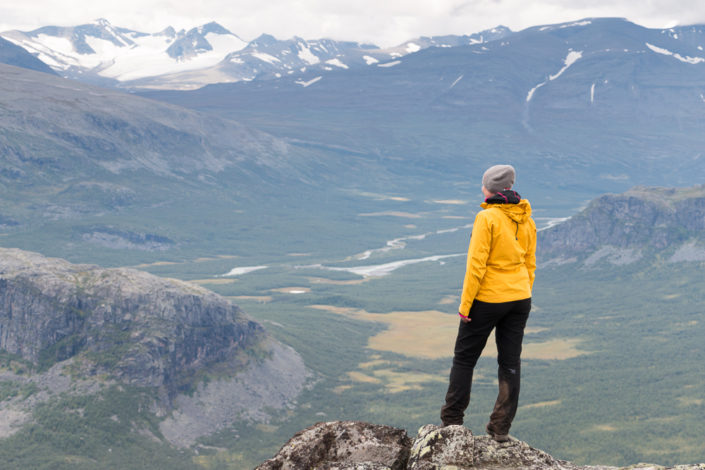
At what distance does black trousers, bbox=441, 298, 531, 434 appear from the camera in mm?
21109

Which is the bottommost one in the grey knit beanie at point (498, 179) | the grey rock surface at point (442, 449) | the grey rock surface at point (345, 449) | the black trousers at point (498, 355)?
the grey rock surface at point (345, 449)

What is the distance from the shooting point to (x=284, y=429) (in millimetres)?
144875

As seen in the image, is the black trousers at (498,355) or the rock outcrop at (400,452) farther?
the black trousers at (498,355)

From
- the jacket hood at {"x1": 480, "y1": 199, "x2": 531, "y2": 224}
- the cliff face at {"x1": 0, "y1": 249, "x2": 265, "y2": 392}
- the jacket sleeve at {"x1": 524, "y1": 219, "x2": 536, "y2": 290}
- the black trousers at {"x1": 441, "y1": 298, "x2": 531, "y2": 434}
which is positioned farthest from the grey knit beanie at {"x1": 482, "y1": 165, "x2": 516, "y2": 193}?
the cliff face at {"x1": 0, "y1": 249, "x2": 265, "y2": 392}

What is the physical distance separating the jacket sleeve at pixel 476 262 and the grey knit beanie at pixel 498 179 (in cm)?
114

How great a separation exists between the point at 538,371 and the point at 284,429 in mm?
66413

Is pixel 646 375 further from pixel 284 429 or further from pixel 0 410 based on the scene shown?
pixel 0 410

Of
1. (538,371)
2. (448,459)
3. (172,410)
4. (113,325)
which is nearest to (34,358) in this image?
(113,325)

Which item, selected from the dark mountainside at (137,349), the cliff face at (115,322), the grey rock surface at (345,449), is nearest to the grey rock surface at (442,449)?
the grey rock surface at (345,449)

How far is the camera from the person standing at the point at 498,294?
2084 cm

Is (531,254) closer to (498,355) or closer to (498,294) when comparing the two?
(498,294)

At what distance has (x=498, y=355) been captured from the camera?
21.6m

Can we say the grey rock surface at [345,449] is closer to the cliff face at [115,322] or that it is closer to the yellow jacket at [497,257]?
the yellow jacket at [497,257]

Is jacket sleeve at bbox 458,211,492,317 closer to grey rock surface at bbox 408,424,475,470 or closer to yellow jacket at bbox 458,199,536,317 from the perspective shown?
yellow jacket at bbox 458,199,536,317
